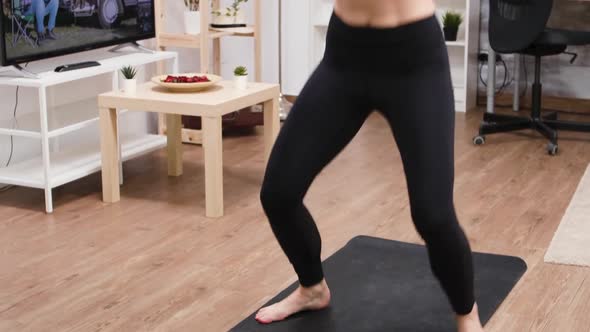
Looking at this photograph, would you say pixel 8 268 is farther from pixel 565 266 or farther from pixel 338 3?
pixel 565 266

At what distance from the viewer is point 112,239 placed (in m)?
3.46

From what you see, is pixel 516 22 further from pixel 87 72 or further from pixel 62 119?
pixel 62 119

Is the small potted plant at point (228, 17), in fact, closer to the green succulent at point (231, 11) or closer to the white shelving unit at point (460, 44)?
the green succulent at point (231, 11)

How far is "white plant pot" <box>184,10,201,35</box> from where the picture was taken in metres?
4.85

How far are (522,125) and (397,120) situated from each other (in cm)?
285

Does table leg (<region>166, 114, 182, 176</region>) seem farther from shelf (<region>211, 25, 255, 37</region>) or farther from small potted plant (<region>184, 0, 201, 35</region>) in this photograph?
shelf (<region>211, 25, 255, 37</region>)

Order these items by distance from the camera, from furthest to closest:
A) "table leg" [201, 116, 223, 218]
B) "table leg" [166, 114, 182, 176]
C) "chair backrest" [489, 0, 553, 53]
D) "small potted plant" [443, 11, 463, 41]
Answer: "small potted plant" [443, 11, 463, 41] → "chair backrest" [489, 0, 553, 53] → "table leg" [166, 114, 182, 176] → "table leg" [201, 116, 223, 218]

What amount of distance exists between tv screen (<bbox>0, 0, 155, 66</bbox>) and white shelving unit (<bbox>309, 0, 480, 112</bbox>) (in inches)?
56.3

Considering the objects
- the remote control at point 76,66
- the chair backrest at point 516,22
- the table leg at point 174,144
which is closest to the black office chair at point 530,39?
the chair backrest at point 516,22

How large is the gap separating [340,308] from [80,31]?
82.9 inches

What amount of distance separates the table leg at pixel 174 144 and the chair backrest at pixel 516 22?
168 cm

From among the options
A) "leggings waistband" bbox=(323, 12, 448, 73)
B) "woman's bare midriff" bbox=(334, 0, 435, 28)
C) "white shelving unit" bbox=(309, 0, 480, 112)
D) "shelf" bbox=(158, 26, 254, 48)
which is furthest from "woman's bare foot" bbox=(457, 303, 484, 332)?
"white shelving unit" bbox=(309, 0, 480, 112)

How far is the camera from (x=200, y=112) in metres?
3.69

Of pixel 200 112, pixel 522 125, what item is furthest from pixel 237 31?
pixel 522 125
